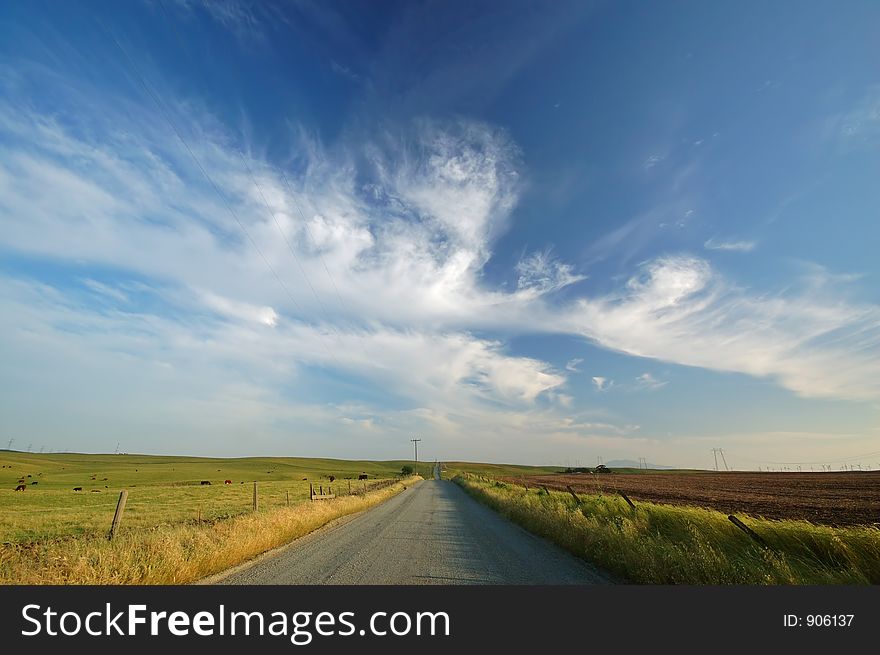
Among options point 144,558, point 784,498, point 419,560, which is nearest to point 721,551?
point 419,560

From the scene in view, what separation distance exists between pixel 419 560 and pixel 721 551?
23.1 feet

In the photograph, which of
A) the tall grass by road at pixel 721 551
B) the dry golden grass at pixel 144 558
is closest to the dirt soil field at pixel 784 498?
the tall grass by road at pixel 721 551

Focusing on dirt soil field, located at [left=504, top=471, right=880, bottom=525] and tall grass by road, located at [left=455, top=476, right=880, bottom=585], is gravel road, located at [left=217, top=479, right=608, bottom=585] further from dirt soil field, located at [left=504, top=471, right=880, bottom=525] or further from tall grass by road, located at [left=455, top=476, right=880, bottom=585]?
dirt soil field, located at [left=504, top=471, right=880, bottom=525]

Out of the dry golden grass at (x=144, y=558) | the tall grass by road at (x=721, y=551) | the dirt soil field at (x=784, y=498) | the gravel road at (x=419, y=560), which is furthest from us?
the dirt soil field at (x=784, y=498)

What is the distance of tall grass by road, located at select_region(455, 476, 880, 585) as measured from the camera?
8.05m

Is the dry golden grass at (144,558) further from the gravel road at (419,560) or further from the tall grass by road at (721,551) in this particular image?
the tall grass by road at (721,551)

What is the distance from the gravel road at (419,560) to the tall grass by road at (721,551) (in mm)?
806

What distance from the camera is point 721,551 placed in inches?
376

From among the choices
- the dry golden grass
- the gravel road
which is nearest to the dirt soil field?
the gravel road

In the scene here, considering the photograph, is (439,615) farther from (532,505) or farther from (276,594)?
(532,505)

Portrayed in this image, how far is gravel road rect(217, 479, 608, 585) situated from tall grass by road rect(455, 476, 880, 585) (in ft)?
2.64

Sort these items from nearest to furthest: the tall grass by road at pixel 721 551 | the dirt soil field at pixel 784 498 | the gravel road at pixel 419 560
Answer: the tall grass by road at pixel 721 551 < the gravel road at pixel 419 560 < the dirt soil field at pixel 784 498

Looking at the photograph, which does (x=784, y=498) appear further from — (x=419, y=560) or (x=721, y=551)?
(x=419, y=560)

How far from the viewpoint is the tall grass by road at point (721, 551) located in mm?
8055
